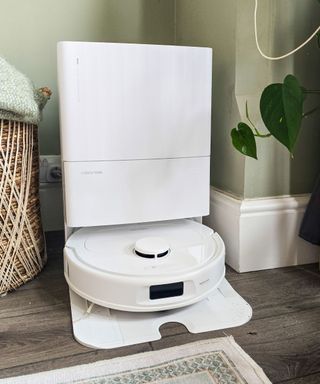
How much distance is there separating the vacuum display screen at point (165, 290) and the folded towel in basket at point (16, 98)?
0.47 m

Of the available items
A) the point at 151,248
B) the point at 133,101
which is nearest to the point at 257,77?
the point at 133,101

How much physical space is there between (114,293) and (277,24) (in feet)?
2.53

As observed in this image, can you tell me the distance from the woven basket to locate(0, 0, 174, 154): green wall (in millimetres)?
391

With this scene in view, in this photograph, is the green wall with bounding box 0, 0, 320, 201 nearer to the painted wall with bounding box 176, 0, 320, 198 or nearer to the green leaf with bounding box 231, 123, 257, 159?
the painted wall with bounding box 176, 0, 320, 198

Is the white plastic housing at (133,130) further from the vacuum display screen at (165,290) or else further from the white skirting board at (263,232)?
the vacuum display screen at (165,290)

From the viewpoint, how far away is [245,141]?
0.83 m

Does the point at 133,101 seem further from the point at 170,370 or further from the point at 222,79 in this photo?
the point at 170,370

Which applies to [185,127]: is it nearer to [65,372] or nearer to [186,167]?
[186,167]

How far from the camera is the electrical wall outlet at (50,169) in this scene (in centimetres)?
129

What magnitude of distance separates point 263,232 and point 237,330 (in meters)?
0.34

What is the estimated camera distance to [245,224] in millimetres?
992

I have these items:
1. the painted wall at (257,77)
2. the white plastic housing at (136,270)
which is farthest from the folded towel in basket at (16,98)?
the painted wall at (257,77)

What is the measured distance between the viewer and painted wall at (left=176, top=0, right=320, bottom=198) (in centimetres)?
95

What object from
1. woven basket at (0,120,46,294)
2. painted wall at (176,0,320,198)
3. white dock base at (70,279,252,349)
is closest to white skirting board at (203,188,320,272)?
painted wall at (176,0,320,198)
